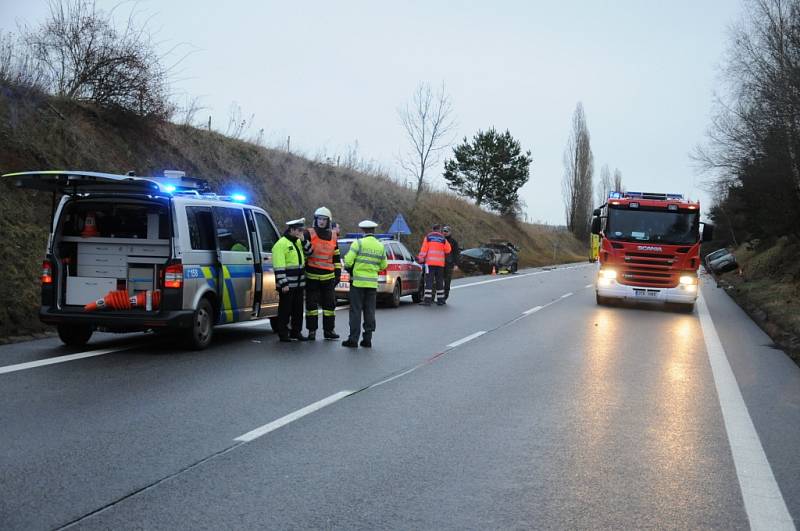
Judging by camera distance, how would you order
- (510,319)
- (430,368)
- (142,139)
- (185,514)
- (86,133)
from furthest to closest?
(142,139) < (86,133) < (510,319) < (430,368) < (185,514)

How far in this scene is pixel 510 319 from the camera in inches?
636

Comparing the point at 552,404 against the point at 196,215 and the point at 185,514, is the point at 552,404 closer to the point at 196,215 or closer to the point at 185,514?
the point at 185,514

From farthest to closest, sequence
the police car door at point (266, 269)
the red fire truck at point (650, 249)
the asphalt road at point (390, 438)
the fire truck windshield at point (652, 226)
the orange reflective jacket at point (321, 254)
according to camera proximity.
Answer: the fire truck windshield at point (652, 226)
the red fire truck at point (650, 249)
the police car door at point (266, 269)
the orange reflective jacket at point (321, 254)
the asphalt road at point (390, 438)

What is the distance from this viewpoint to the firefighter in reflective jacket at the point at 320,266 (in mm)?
11617

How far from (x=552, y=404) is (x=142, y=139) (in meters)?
20.4

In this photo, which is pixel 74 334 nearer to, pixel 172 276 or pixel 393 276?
pixel 172 276

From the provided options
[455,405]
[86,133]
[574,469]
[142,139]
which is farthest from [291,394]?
[142,139]

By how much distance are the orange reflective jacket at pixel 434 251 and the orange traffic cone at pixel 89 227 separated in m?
10.2

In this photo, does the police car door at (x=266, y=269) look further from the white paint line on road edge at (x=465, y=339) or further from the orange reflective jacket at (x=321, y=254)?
the white paint line on road edge at (x=465, y=339)

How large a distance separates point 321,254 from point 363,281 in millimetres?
782

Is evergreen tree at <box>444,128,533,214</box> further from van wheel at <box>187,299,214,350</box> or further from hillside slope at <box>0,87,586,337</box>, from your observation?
van wheel at <box>187,299,214,350</box>

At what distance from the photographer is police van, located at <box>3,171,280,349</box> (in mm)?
9602

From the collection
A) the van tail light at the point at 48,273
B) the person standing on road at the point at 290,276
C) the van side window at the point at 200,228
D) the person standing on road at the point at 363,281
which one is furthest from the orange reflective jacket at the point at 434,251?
the van tail light at the point at 48,273

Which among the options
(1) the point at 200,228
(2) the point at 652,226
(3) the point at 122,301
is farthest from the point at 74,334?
(2) the point at 652,226
